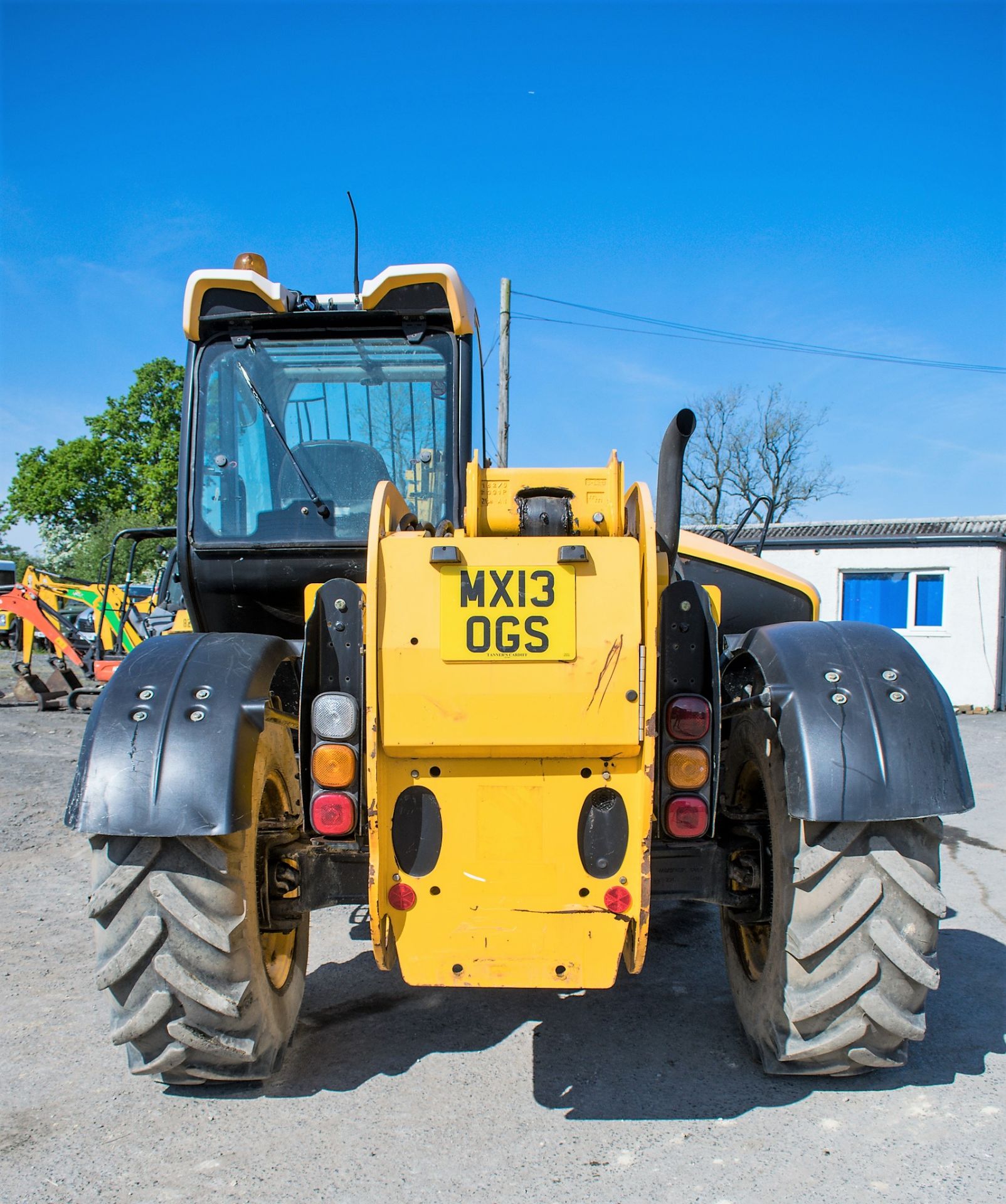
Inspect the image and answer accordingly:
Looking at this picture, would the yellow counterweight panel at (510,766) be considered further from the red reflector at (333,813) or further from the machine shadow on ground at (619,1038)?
the machine shadow on ground at (619,1038)

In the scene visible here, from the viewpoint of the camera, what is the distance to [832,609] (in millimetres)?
17203

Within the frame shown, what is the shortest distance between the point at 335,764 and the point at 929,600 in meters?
16.2

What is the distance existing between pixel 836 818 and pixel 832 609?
50.8ft

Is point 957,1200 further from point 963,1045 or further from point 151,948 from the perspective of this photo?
point 151,948

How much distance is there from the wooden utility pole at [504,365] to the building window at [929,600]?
7.80 m

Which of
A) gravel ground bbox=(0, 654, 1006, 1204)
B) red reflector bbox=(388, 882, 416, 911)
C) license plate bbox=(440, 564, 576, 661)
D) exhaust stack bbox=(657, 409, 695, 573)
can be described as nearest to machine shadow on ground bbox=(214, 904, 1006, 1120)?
gravel ground bbox=(0, 654, 1006, 1204)

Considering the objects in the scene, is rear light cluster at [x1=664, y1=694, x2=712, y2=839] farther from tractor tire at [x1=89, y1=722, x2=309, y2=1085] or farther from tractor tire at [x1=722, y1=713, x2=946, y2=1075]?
tractor tire at [x1=89, y1=722, x2=309, y2=1085]

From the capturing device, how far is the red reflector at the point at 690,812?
2.81 m

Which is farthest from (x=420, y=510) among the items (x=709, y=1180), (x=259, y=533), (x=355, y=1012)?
(x=709, y=1180)

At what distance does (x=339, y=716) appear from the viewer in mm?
2756

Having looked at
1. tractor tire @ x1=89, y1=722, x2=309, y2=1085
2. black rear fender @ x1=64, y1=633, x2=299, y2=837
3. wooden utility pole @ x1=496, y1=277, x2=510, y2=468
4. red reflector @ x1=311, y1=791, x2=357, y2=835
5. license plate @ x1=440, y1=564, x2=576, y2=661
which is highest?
wooden utility pole @ x1=496, y1=277, x2=510, y2=468

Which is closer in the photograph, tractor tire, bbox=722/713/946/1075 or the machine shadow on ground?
tractor tire, bbox=722/713/946/1075

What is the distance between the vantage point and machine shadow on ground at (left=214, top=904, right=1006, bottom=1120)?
116 inches

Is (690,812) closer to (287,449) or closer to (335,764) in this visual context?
(335,764)
